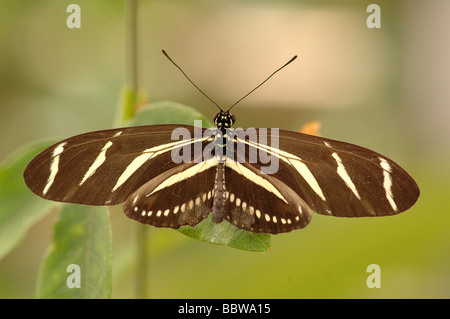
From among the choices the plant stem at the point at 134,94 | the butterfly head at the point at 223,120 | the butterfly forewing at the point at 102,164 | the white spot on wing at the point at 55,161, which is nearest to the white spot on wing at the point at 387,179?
the butterfly head at the point at 223,120

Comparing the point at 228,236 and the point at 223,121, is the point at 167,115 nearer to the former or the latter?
the point at 223,121

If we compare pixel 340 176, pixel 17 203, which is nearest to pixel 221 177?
pixel 340 176

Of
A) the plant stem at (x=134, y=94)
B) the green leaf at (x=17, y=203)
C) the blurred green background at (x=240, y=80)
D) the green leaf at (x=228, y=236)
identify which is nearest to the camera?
the green leaf at (x=228, y=236)

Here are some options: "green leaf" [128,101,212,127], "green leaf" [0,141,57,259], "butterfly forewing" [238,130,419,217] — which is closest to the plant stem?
"green leaf" [128,101,212,127]

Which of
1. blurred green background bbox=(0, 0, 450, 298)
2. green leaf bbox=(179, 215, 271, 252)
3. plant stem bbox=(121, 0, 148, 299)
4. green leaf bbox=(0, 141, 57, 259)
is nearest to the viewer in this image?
green leaf bbox=(179, 215, 271, 252)

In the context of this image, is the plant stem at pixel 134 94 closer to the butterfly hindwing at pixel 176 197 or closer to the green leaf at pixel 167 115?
the green leaf at pixel 167 115

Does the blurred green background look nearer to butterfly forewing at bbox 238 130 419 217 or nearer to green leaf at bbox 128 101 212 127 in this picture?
butterfly forewing at bbox 238 130 419 217

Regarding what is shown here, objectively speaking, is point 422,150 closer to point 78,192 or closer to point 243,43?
point 243,43
